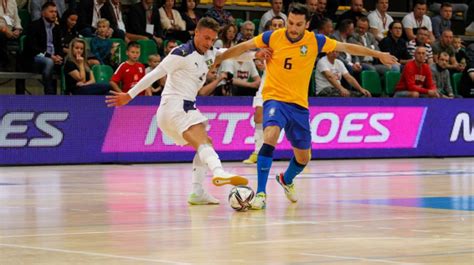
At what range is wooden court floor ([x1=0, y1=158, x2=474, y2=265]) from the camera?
7363mm

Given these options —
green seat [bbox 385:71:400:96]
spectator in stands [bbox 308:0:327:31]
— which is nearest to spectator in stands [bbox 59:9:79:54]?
spectator in stands [bbox 308:0:327:31]

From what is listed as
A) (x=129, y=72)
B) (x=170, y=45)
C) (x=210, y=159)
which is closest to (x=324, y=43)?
(x=210, y=159)

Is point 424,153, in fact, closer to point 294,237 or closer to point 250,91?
point 250,91

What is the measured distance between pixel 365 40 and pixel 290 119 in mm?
12814

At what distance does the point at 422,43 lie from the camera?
25016 mm

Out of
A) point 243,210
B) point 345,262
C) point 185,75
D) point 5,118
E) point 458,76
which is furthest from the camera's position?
point 458,76

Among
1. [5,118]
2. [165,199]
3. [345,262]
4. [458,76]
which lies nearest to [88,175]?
[5,118]

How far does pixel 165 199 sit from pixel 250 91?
10038mm

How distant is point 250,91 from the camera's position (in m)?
22.1

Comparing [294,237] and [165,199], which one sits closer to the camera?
[294,237]

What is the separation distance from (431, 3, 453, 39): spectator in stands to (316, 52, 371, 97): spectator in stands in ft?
17.7

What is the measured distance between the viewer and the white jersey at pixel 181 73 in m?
11.6

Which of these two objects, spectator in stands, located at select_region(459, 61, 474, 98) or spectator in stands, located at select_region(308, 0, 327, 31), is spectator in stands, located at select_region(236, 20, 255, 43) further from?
spectator in stands, located at select_region(459, 61, 474, 98)

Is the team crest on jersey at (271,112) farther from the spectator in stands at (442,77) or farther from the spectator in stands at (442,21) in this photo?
the spectator in stands at (442,21)
